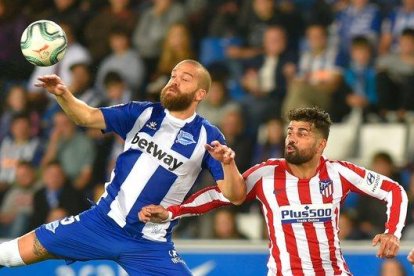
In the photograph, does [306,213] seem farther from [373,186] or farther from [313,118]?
[313,118]

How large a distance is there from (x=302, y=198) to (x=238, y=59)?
5386 mm

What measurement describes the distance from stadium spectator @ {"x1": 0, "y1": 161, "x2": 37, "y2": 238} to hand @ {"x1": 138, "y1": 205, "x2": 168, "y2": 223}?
4.56m

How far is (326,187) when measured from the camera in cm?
779

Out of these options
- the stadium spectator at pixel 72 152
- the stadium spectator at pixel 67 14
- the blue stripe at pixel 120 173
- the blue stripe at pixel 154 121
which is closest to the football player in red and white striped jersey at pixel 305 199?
the blue stripe at pixel 120 173

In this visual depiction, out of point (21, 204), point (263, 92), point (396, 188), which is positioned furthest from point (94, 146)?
point (396, 188)

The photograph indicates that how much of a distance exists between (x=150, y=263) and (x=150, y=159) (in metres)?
0.66

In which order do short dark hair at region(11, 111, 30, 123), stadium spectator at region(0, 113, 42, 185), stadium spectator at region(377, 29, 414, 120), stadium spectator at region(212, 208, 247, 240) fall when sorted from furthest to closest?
short dark hair at region(11, 111, 30, 123), stadium spectator at region(0, 113, 42, 185), stadium spectator at region(377, 29, 414, 120), stadium spectator at region(212, 208, 247, 240)

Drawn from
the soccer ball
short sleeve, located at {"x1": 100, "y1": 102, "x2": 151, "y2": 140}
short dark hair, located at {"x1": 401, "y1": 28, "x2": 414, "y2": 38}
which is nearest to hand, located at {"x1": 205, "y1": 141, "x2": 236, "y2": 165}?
short sleeve, located at {"x1": 100, "y1": 102, "x2": 151, "y2": 140}

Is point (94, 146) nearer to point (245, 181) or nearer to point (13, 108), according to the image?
point (13, 108)

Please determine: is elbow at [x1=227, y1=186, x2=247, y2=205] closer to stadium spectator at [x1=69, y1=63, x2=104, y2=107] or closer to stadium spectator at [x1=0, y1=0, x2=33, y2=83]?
A: stadium spectator at [x1=69, y1=63, x2=104, y2=107]

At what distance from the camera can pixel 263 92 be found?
12430 millimetres

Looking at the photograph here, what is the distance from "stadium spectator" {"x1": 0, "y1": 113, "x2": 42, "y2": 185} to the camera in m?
12.8

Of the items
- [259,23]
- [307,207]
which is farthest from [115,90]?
[307,207]

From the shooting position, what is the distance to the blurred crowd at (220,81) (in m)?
11.9
